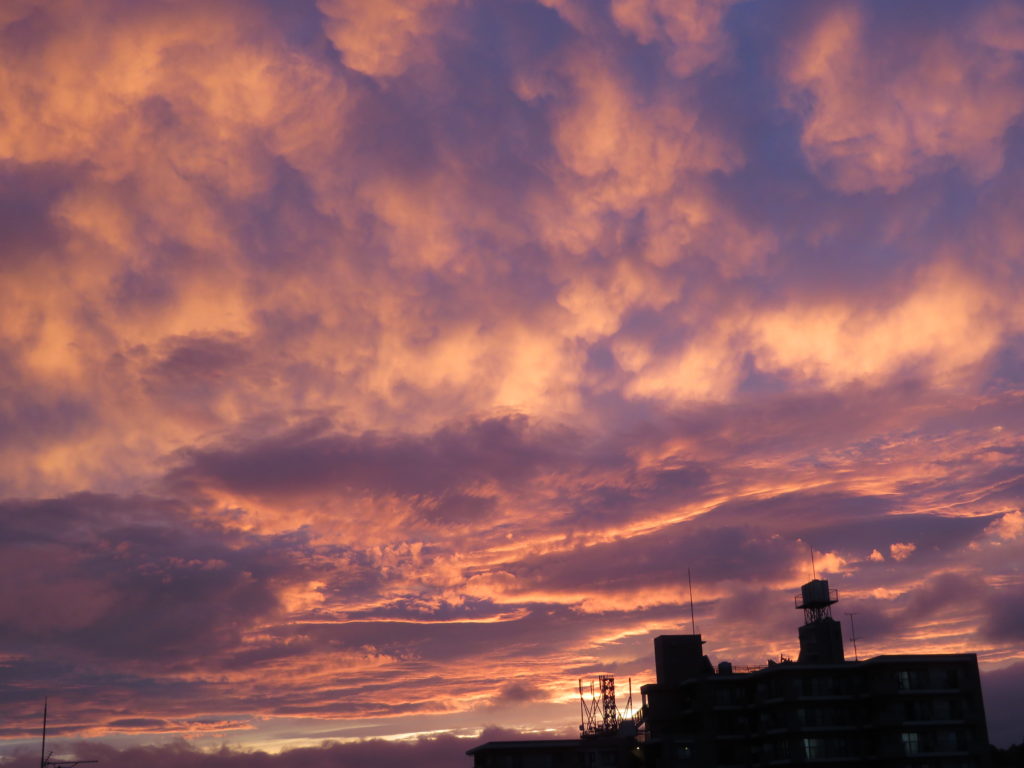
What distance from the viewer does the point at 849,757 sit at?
132 m

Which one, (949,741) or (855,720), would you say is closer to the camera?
(949,741)

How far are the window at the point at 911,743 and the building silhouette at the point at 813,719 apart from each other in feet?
0.44

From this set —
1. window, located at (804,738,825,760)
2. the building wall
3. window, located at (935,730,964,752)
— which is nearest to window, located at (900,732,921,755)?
the building wall

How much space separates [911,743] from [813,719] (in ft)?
41.3

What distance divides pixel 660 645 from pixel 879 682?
114 ft

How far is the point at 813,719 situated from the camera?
133125 millimetres

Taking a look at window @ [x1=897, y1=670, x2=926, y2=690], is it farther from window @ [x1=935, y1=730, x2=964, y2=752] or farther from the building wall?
window @ [x1=935, y1=730, x2=964, y2=752]

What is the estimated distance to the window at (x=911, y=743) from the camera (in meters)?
129

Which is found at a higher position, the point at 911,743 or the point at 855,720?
the point at 855,720

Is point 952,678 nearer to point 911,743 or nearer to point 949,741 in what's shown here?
point 949,741

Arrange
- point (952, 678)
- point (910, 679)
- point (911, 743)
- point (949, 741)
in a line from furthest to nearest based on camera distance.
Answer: point (952, 678) < point (910, 679) < point (949, 741) < point (911, 743)

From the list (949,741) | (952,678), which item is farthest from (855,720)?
(952,678)

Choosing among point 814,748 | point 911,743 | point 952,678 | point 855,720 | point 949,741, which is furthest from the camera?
point 855,720

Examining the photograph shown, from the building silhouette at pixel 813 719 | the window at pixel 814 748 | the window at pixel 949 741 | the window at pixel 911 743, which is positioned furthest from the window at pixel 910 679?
the window at pixel 814 748
